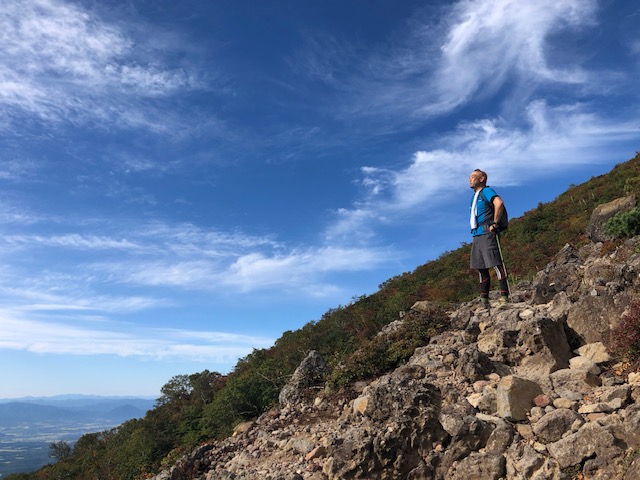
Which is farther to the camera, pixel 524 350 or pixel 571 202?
pixel 571 202

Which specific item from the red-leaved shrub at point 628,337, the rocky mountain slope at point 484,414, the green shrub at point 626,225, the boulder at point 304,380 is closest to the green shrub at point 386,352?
the rocky mountain slope at point 484,414

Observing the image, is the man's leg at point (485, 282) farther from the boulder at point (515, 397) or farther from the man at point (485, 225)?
the boulder at point (515, 397)

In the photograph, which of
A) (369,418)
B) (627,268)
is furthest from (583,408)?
(627,268)

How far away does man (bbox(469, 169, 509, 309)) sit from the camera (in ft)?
29.5

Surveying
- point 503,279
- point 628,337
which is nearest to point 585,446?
point 628,337

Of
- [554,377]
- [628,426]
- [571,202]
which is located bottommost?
[628,426]

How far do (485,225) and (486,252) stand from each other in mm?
567

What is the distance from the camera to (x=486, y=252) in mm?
9141

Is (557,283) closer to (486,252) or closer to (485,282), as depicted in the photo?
(485,282)

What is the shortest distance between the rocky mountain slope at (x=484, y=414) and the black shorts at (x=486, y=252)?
3.62ft

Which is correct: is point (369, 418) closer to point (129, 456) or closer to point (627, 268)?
point (627, 268)

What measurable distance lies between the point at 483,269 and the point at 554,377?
3195mm

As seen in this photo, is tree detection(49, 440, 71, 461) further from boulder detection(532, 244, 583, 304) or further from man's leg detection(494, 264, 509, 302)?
boulder detection(532, 244, 583, 304)

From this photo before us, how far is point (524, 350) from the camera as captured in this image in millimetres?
7742
